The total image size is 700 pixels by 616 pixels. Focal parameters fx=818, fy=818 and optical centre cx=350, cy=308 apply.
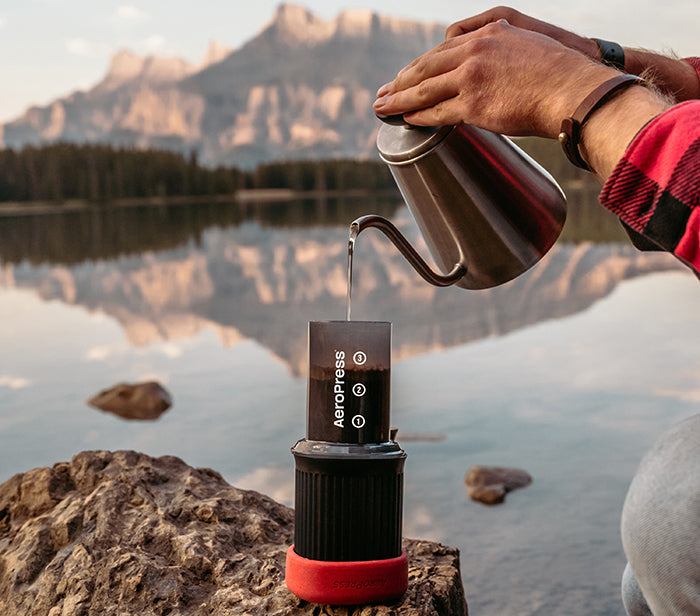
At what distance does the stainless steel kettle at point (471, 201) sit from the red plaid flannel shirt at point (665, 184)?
49 centimetres

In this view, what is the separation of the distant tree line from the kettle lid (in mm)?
41111

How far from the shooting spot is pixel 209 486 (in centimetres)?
207

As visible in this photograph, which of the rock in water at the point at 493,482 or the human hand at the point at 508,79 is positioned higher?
the human hand at the point at 508,79

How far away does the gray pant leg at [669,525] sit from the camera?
109 centimetres

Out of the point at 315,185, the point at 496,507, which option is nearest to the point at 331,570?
the point at 496,507

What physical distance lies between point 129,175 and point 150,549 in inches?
2051

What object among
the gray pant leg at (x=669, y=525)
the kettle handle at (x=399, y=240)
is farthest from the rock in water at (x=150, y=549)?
the kettle handle at (x=399, y=240)

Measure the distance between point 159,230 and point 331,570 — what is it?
76.1ft

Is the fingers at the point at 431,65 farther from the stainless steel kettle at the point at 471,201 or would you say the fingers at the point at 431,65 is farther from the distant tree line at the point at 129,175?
the distant tree line at the point at 129,175

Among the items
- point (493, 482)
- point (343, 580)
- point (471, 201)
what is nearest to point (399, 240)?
point (471, 201)

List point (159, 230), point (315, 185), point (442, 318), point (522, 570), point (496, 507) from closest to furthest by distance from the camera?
point (522, 570) → point (496, 507) → point (442, 318) → point (159, 230) → point (315, 185)

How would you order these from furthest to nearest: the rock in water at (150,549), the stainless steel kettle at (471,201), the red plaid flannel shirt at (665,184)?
the rock in water at (150,549), the stainless steel kettle at (471,201), the red plaid flannel shirt at (665,184)

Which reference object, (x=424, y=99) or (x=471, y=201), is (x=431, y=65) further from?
(x=471, y=201)

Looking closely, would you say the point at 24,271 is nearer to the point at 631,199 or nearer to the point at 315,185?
the point at 631,199
